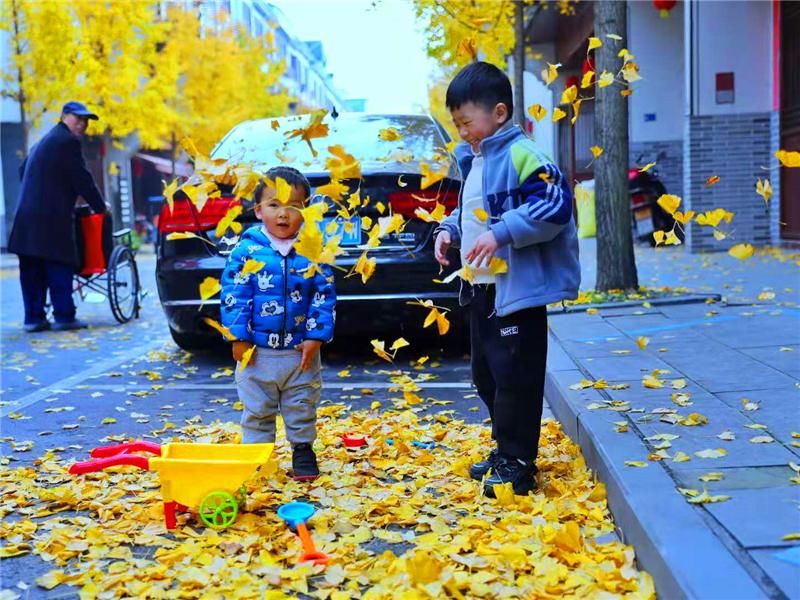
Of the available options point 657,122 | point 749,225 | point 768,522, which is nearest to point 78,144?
point 768,522

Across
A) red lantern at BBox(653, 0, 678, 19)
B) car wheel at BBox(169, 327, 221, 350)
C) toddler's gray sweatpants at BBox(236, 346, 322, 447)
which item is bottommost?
car wheel at BBox(169, 327, 221, 350)

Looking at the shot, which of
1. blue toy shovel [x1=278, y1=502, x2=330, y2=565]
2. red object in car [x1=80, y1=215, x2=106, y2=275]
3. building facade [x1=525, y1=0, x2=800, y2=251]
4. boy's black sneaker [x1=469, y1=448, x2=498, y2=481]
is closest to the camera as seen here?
blue toy shovel [x1=278, y1=502, x2=330, y2=565]

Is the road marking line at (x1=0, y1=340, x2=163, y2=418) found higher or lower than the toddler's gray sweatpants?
lower

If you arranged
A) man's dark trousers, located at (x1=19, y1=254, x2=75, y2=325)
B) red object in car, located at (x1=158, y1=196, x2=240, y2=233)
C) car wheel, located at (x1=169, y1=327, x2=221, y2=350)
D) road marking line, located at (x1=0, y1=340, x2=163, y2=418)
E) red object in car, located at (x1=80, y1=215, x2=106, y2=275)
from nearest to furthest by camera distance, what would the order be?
road marking line, located at (x1=0, y1=340, x2=163, y2=418)
red object in car, located at (x1=158, y1=196, x2=240, y2=233)
car wheel, located at (x1=169, y1=327, x2=221, y2=350)
man's dark trousers, located at (x1=19, y1=254, x2=75, y2=325)
red object in car, located at (x1=80, y1=215, x2=106, y2=275)

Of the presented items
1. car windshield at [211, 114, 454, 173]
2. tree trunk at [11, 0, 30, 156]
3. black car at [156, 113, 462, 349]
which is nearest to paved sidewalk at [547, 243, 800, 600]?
black car at [156, 113, 462, 349]

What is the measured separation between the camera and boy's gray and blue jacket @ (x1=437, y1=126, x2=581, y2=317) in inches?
117

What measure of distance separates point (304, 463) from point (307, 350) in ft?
1.42

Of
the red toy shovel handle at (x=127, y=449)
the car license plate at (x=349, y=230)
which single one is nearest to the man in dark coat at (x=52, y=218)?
the car license plate at (x=349, y=230)

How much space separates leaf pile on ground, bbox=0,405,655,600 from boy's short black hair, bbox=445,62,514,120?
4.32 ft

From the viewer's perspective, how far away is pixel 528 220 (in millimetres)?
2961

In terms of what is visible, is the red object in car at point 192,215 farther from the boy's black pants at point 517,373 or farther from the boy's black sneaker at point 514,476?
the boy's black sneaker at point 514,476

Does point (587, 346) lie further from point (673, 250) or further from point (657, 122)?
point (657, 122)

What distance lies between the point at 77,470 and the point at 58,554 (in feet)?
1.96

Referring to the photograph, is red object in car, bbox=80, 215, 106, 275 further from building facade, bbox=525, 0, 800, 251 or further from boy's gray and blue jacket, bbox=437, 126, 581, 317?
building facade, bbox=525, 0, 800, 251
